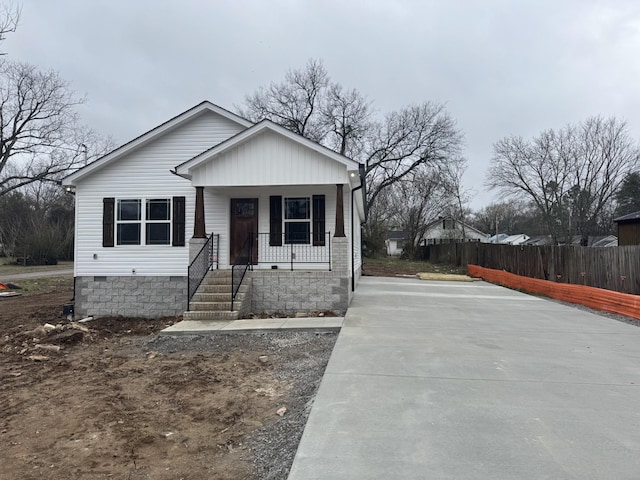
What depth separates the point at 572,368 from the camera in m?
5.32

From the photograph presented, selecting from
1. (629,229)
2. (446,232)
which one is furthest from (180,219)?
(446,232)

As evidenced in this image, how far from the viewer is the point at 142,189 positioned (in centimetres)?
1199

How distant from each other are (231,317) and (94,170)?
21.5ft

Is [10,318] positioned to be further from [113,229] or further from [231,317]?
[231,317]

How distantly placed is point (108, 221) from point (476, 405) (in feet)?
36.6

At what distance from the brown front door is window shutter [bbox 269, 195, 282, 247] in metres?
0.46

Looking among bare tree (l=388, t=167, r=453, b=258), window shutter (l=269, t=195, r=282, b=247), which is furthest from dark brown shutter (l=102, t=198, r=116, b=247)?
bare tree (l=388, t=167, r=453, b=258)

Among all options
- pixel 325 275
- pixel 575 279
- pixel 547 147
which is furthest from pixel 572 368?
pixel 547 147

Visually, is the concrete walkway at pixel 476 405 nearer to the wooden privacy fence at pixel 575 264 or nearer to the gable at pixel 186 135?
the wooden privacy fence at pixel 575 264

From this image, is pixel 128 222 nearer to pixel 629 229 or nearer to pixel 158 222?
pixel 158 222

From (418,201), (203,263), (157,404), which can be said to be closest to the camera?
(157,404)

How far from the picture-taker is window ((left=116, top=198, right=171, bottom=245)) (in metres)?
11.9

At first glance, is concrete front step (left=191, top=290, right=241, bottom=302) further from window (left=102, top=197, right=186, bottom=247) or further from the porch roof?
the porch roof

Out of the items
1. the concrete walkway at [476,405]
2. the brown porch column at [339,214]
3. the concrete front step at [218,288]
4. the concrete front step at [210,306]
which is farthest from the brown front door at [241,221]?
the concrete walkway at [476,405]
